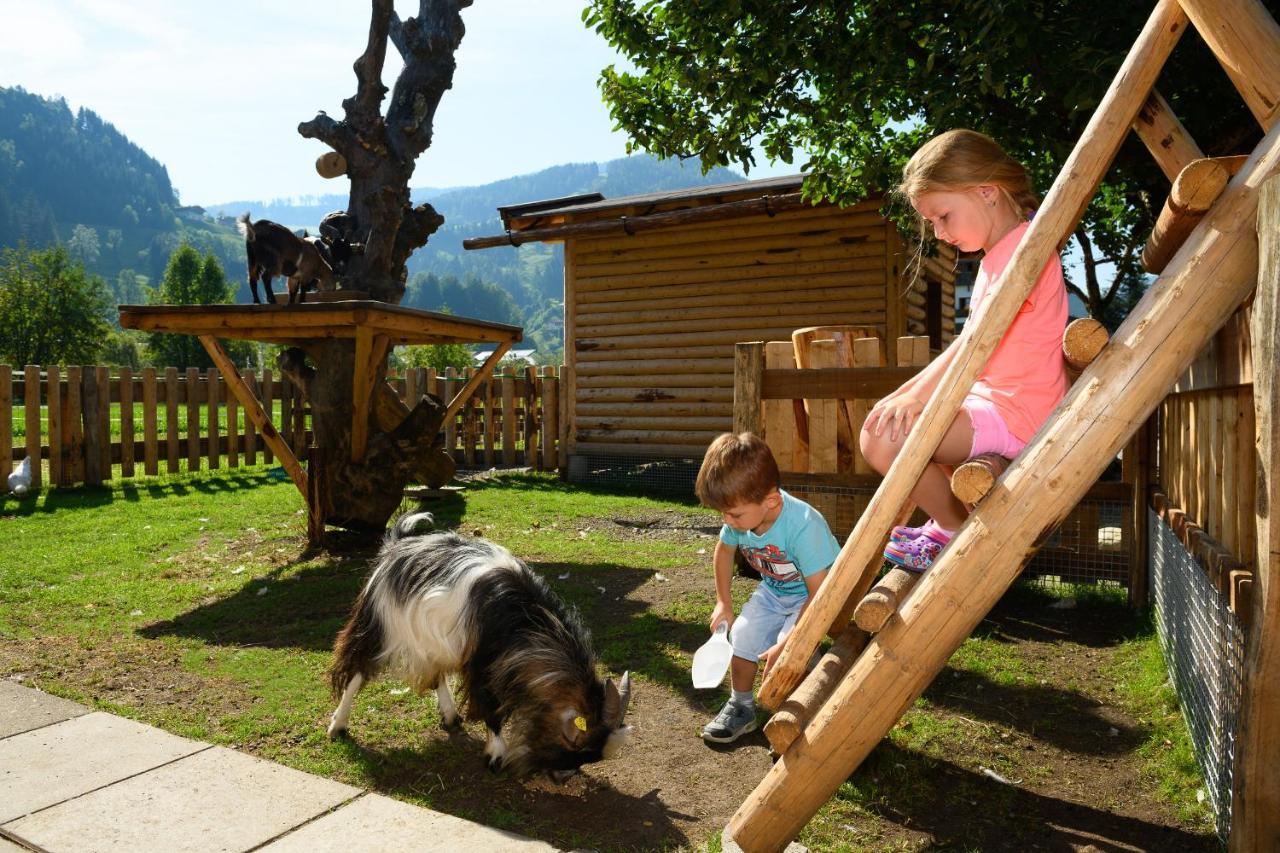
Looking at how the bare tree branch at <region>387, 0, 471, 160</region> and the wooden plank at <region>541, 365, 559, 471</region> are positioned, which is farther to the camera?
the wooden plank at <region>541, 365, 559, 471</region>

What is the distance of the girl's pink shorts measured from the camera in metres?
2.66

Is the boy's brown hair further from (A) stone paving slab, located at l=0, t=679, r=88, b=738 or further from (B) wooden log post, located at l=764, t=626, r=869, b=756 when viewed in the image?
(A) stone paving slab, located at l=0, t=679, r=88, b=738

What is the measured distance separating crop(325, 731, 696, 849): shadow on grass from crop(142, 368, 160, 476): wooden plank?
10.5 meters

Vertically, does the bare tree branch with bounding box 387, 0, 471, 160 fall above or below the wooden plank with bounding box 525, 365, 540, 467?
above

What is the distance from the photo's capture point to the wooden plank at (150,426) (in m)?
12.4

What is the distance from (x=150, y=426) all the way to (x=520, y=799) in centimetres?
1158

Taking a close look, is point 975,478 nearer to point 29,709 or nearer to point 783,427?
point 783,427

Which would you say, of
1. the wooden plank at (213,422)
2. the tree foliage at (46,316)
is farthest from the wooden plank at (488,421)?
the tree foliage at (46,316)

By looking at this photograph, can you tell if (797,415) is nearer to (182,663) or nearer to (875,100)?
(875,100)

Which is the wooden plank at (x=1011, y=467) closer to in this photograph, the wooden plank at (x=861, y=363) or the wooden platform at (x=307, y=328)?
the wooden plank at (x=861, y=363)

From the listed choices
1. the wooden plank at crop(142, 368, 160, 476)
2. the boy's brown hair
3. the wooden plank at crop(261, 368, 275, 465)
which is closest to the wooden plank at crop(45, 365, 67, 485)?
the wooden plank at crop(142, 368, 160, 476)

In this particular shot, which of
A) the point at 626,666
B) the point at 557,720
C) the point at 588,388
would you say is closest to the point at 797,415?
the point at 626,666

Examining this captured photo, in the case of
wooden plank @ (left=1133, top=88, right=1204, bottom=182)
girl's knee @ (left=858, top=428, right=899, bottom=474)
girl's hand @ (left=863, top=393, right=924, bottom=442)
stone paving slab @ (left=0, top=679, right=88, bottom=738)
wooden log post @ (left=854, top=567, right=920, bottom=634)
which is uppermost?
wooden plank @ (left=1133, top=88, right=1204, bottom=182)

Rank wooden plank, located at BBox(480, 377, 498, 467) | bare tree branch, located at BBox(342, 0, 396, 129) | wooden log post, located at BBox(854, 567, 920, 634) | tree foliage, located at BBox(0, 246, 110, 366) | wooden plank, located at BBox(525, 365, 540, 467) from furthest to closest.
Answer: tree foliage, located at BBox(0, 246, 110, 366) → wooden plank, located at BBox(525, 365, 540, 467) → wooden plank, located at BBox(480, 377, 498, 467) → bare tree branch, located at BBox(342, 0, 396, 129) → wooden log post, located at BBox(854, 567, 920, 634)
